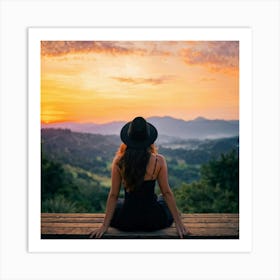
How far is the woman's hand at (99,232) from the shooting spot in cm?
507

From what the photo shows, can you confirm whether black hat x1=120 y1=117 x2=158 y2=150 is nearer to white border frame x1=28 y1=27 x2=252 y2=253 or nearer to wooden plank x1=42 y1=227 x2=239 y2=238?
wooden plank x1=42 y1=227 x2=239 y2=238

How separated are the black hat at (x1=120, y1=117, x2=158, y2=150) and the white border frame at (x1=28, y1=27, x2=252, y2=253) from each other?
95cm

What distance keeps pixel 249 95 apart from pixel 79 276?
7.56 feet

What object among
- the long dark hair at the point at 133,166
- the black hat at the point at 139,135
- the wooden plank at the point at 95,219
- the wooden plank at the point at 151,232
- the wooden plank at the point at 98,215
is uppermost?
the black hat at the point at 139,135

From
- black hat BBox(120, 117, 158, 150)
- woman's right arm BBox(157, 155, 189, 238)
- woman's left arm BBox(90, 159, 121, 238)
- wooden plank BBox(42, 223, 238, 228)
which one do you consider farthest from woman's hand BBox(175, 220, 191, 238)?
black hat BBox(120, 117, 158, 150)

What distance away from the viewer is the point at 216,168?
18.4 feet

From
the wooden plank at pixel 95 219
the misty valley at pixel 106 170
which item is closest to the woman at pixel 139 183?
the wooden plank at pixel 95 219

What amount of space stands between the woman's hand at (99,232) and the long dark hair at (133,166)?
1.58 feet

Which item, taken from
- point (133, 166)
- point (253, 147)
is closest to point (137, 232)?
point (133, 166)

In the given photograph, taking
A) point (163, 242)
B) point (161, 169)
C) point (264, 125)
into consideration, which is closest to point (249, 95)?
point (264, 125)

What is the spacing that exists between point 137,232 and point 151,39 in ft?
5.88

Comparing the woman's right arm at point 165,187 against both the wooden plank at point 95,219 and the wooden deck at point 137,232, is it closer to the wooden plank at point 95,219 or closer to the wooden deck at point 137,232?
the wooden deck at point 137,232

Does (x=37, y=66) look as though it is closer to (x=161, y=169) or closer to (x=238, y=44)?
(x=161, y=169)

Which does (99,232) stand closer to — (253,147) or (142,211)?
(142,211)
